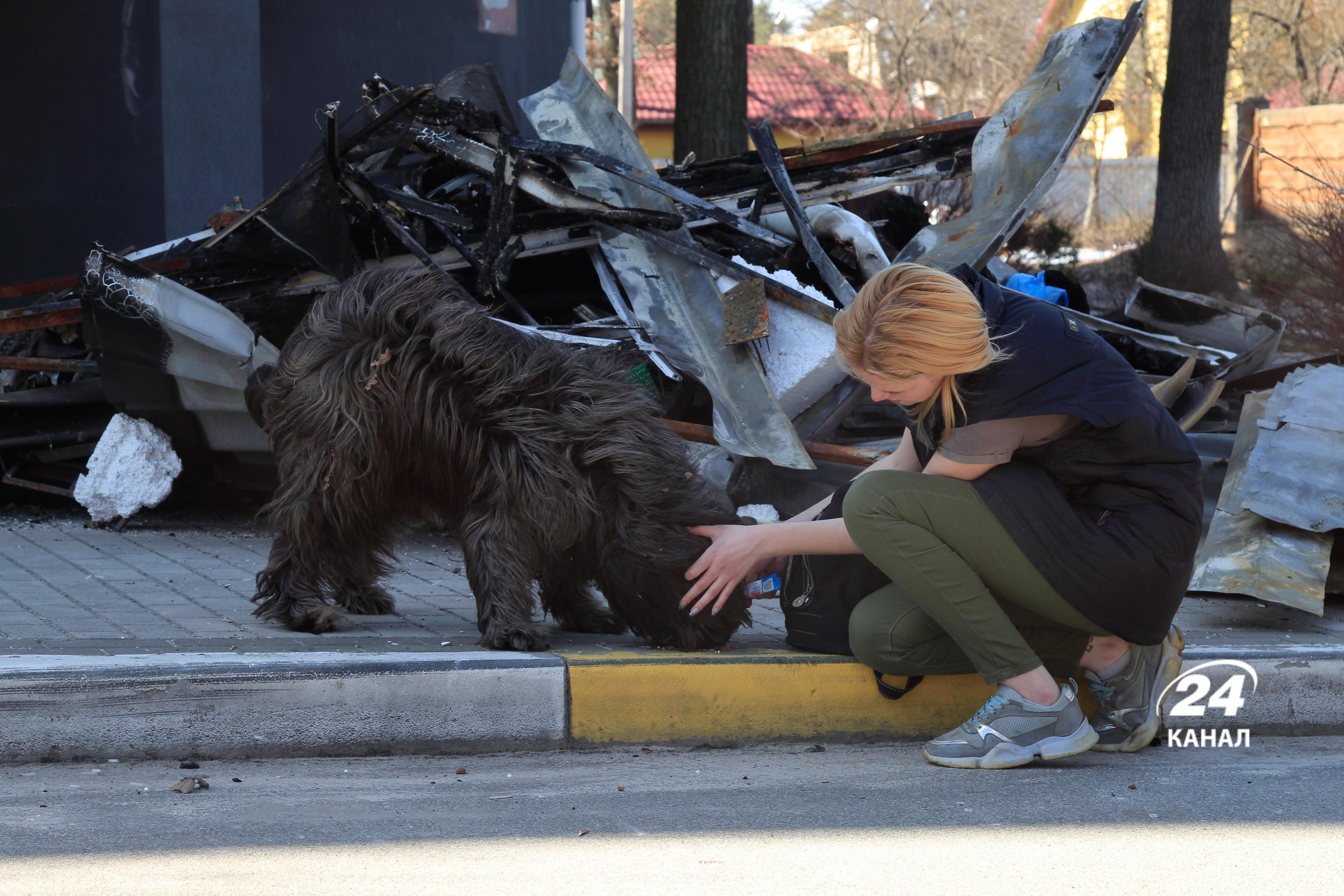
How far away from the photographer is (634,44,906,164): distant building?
100 ft

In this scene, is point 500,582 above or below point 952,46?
below

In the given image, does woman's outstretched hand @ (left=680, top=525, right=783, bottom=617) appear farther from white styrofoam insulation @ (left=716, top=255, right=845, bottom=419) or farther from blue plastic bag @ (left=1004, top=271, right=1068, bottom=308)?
blue plastic bag @ (left=1004, top=271, right=1068, bottom=308)

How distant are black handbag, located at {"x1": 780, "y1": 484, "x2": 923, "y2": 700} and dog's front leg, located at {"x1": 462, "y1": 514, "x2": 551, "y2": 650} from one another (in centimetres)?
72

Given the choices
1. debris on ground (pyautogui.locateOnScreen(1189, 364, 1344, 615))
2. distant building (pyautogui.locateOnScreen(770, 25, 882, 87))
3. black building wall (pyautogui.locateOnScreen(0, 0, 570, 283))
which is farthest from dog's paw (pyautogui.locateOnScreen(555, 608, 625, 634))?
distant building (pyautogui.locateOnScreen(770, 25, 882, 87))

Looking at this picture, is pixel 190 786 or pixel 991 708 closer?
pixel 190 786

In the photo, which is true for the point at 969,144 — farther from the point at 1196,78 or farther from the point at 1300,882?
the point at 1196,78

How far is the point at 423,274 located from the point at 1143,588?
2.15 meters

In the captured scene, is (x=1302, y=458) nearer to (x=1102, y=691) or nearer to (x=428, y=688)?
(x=1102, y=691)

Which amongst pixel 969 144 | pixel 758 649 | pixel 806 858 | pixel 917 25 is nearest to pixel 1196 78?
pixel 969 144

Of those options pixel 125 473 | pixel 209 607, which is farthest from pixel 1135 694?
pixel 125 473

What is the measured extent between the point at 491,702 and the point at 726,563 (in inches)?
28.4

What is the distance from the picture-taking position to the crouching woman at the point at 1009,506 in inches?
121

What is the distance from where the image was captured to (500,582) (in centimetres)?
355

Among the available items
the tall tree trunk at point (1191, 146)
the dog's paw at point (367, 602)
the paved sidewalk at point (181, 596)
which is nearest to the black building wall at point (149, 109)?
the paved sidewalk at point (181, 596)
